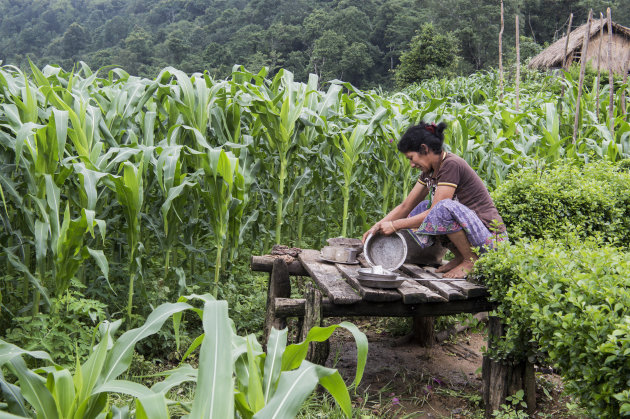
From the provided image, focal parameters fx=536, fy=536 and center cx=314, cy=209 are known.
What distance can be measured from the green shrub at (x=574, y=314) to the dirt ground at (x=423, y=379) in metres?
0.44

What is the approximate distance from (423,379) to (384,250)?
90cm

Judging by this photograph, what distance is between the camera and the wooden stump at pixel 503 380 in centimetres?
280

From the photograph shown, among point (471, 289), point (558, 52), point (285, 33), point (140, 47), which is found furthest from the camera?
point (285, 33)

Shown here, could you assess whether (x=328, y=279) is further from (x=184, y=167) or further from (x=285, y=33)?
(x=285, y=33)

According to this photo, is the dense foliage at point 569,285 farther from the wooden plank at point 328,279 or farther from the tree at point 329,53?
the tree at point 329,53

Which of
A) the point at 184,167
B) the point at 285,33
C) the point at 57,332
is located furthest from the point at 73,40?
the point at 57,332

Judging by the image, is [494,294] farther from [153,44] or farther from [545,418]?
[153,44]

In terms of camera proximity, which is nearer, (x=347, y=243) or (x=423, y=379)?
(x=423, y=379)

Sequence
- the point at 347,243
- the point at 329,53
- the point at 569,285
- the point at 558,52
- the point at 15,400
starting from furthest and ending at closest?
the point at 329,53 < the point at 558,52 < the point at 347,243 < the point at 569,285 < the point at 15,400

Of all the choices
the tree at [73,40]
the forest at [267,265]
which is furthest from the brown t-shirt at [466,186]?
the tree at [73,40]

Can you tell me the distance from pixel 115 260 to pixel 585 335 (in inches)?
118

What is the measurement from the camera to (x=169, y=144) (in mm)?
3646

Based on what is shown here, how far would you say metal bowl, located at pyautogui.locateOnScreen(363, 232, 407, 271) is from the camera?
327 cm

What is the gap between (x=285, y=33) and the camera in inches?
1908
